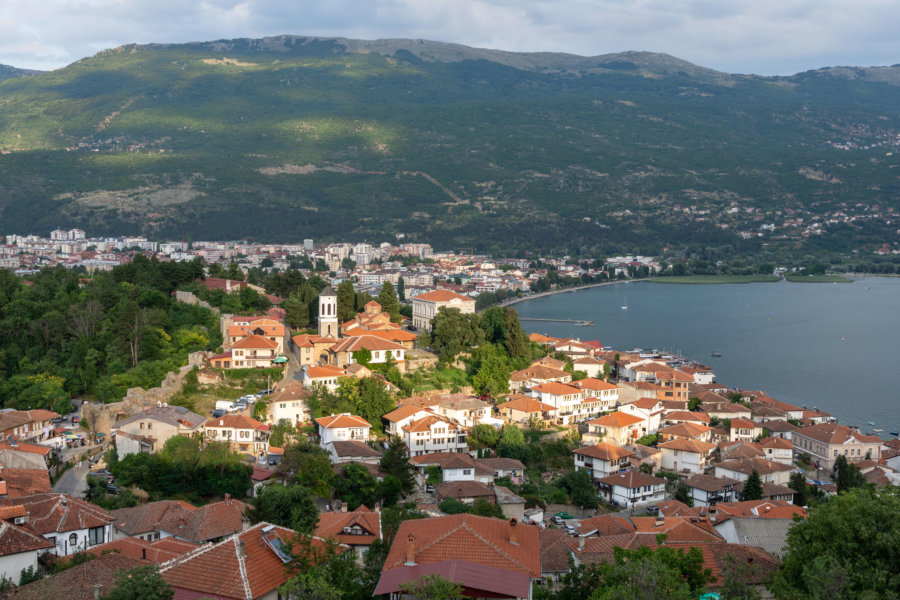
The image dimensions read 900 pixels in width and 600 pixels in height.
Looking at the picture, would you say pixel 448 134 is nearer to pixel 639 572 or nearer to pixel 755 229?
pixel 755 229

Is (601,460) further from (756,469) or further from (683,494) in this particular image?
(756,469)

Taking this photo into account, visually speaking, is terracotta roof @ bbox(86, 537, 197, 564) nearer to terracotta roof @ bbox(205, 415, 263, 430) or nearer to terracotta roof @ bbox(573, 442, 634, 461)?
terracotta roof @ bbox(205, 415, 263, 430)

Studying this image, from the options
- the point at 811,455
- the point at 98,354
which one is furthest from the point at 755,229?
the point at 98,354

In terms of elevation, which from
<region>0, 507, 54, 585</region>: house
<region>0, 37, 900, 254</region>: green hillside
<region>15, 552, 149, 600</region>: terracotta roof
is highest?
<region>0, 37, 900, 254</region>: green hillside

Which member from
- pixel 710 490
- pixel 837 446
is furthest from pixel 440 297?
pixel 710 490

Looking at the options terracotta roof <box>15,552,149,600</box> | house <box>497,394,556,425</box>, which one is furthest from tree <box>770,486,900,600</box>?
house <box>497,394,556,425</box>

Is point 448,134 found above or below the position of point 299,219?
above
